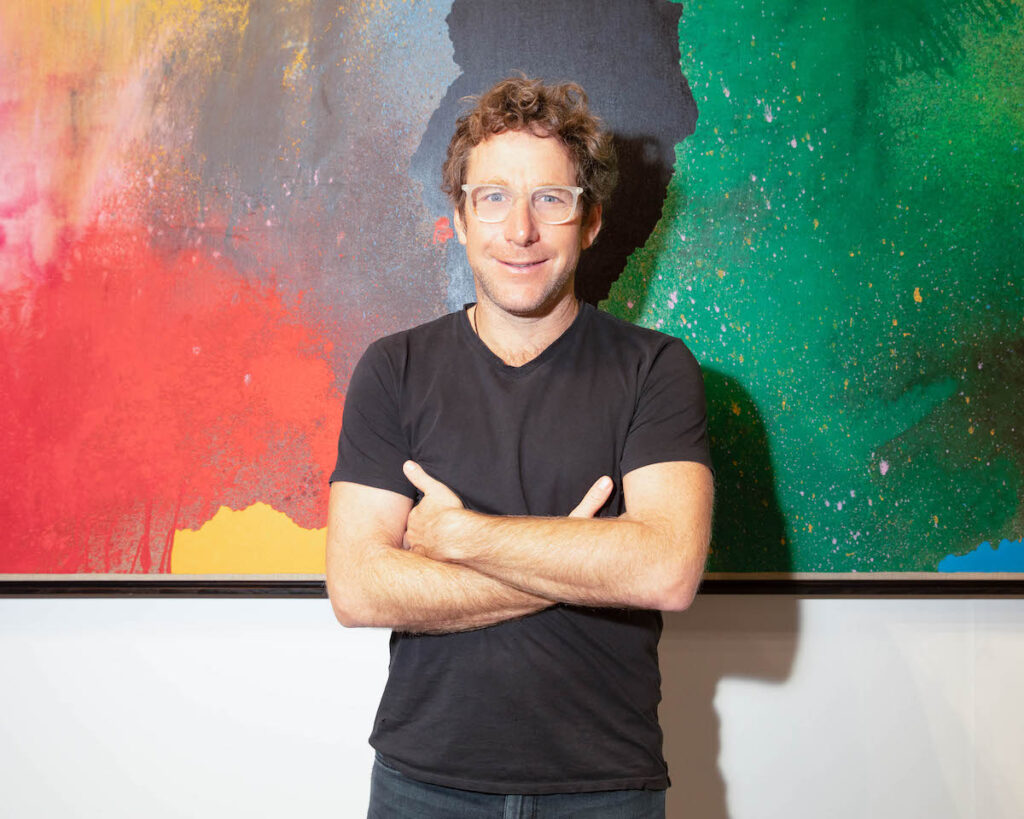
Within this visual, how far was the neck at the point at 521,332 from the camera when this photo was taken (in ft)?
4.82

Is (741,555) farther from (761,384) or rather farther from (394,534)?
(394,534)

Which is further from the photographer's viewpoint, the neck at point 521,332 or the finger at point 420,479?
the neck at point 521,332

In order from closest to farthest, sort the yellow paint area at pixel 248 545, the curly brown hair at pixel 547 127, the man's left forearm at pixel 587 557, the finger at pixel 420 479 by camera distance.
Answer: the man's left forearm at pixel 587 557 < the finger at pixel 420 479 < the curly brown hair at pixel 547 127 < the yellow paint area at pixel 248 545

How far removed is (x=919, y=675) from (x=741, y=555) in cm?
53

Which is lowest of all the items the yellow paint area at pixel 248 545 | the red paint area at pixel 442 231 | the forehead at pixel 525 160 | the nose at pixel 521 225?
the yellow paint area at pixel 248 545

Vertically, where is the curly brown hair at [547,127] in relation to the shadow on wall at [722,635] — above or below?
above

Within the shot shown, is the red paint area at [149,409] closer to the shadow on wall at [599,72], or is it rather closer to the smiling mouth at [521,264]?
the shadow on wall at [599,72]

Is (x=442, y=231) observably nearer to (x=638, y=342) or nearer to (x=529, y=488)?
(x=638, y=342)

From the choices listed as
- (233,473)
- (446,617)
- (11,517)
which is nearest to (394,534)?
(446,617)

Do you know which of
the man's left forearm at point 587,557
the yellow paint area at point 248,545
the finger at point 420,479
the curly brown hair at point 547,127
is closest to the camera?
the man's left forearm at point 587,557

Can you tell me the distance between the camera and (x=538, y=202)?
142 cm

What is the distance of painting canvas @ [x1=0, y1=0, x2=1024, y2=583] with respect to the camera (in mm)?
1794

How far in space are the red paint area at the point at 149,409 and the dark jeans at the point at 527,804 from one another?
70 cm

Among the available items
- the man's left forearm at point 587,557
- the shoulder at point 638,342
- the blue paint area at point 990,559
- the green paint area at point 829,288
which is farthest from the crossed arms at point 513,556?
the blue paint area at point 990,559
